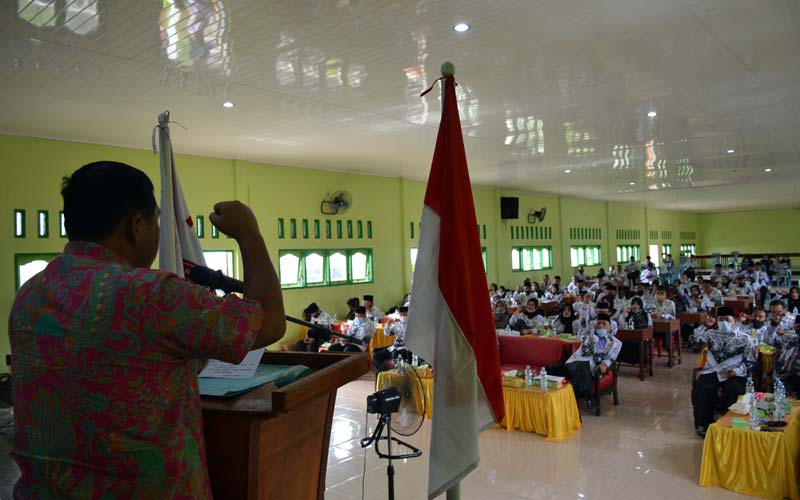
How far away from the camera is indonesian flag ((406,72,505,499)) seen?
2.00 metres

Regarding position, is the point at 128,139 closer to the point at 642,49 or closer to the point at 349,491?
the point at 349,491

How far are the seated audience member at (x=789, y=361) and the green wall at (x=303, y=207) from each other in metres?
8.34

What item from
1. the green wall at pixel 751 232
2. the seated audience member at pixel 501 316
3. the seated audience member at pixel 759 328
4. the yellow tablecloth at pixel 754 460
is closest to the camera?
the yellow tablecloth at pixel 754 460

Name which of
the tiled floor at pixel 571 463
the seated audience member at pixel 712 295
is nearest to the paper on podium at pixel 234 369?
the tiled floor at pixel 571 463

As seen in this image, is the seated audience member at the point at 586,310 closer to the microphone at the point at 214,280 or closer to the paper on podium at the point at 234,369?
the paper on podium at the point at 234,369

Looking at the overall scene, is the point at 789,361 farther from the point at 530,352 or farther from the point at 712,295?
the point at 712,295

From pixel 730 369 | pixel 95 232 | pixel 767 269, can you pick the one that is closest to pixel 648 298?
pixel 730 369

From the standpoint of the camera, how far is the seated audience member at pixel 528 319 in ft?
33.3

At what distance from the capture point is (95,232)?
3.86 ft

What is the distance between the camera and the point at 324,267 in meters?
12.8

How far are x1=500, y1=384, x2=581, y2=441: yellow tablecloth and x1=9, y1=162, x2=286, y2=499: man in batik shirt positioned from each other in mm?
5904

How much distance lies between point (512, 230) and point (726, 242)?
2113 centimetres

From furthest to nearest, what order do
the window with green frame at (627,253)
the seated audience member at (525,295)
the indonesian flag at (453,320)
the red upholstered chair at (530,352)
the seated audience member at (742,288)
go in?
the window with green frame at (627,253) < the seated audience member at (742,288) < the seated audience member at (525,295) < the red upholstered chair at (530,352) < the indonesian flag at (453,320)

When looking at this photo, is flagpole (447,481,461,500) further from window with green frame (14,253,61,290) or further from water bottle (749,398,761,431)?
window with green frame (14,253,61,290)
